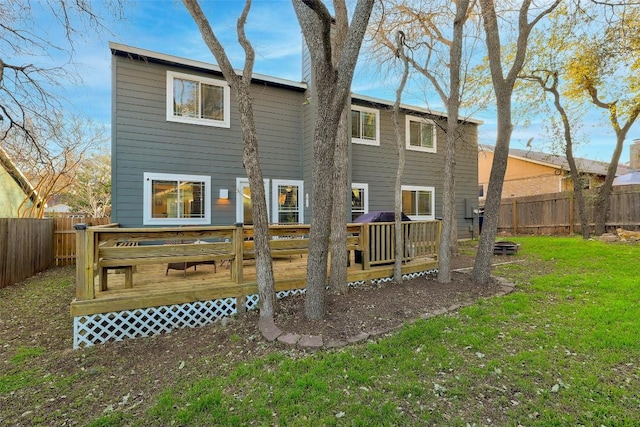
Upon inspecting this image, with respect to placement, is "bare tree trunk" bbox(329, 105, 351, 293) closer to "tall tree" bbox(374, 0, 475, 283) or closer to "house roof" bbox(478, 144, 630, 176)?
"tall tree" bbox(374, 0, 475, 283)

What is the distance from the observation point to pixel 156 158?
307 inches

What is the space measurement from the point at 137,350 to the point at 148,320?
1.63 feet

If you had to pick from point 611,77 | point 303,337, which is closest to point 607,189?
point 611,77

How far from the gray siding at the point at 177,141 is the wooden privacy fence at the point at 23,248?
2.02 metres

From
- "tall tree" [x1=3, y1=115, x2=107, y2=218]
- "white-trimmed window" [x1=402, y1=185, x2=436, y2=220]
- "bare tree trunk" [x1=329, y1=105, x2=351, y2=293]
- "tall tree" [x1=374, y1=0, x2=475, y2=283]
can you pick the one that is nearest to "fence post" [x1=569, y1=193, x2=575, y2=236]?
"white-trimmed window" [x1=402, y1=185, x2=436, y2=220]

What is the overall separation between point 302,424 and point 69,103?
8628 millimetres

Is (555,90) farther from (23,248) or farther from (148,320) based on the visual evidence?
(23,248)

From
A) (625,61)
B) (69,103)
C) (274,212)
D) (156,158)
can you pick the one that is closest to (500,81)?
(274,212)

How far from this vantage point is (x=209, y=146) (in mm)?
8383

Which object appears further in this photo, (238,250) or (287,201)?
(287,201)

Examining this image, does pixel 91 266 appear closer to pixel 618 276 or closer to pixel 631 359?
pixel 631 359

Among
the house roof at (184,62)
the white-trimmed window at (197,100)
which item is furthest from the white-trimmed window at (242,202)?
the house roof at (184,62)

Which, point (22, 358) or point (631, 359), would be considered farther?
point (22, 358)

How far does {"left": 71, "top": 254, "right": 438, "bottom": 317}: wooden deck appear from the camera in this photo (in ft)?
12.7
